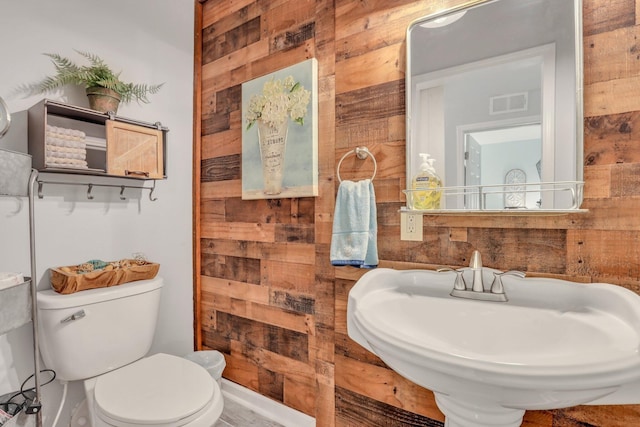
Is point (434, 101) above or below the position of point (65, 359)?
above

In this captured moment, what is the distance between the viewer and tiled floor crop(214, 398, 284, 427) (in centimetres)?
162

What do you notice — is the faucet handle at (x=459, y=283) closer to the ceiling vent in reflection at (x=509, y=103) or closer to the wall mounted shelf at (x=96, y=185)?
the ceiling vent in reflection at (x=509, y=103)

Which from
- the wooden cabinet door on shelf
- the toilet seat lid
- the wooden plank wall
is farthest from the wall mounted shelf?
the toilet seat lid

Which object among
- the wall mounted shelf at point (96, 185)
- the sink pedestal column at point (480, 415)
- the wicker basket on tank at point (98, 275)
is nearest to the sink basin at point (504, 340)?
the sink pedestal column at point (480, 415)

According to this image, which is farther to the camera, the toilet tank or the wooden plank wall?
the toilet tank

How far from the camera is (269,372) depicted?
168 cm

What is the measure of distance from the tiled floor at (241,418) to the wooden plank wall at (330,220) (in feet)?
Answer: 0.38

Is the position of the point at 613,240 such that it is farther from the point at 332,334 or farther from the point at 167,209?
the point at 167,209

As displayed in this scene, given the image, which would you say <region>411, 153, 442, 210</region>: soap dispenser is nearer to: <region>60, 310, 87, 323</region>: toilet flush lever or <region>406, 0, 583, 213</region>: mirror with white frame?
<region>406, 0, 583, 213</region>: mirror with white frame

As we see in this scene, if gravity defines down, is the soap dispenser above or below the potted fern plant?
below

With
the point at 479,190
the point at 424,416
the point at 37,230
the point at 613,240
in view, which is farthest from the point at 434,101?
the point at 37,230

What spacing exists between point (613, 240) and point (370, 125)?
2.84 feet

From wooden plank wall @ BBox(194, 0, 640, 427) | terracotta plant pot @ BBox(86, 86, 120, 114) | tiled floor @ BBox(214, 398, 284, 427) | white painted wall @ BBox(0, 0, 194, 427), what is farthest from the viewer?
tiled floor @ BBox(214, 398, 284, 427)

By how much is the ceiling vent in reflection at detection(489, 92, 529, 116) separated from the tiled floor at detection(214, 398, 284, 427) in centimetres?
165
